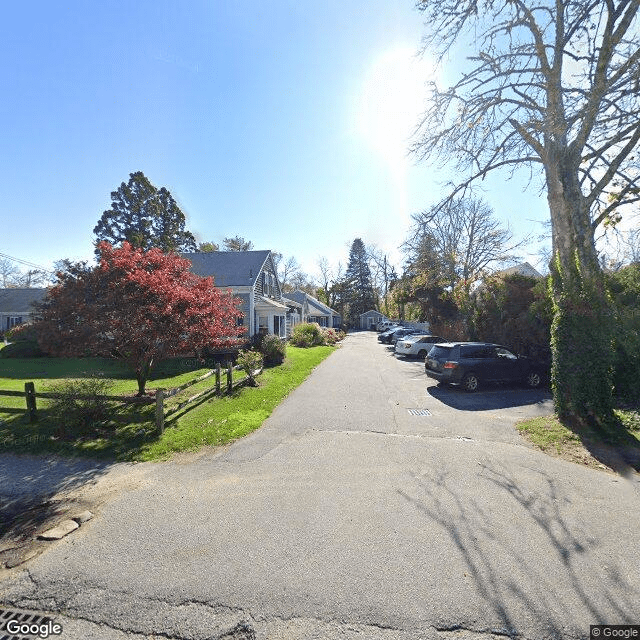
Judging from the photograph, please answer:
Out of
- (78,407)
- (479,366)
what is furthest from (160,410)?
(479,366)

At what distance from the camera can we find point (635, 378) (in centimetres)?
832

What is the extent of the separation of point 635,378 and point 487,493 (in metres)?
6.97

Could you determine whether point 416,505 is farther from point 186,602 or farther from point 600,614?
point 186,602

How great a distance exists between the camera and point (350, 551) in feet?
11.0

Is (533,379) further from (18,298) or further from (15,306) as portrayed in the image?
(18,298)

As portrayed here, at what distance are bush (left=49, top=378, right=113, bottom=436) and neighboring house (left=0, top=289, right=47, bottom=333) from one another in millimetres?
35558

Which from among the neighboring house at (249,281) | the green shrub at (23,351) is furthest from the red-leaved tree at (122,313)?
the green shrub at (23,351)

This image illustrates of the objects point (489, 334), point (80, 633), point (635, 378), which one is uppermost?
point (489, 334)

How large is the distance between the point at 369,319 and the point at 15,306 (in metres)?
55.8

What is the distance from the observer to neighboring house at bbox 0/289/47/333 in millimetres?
35094

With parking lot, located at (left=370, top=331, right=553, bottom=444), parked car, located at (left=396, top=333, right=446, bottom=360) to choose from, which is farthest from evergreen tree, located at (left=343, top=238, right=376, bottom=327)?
parking lot, located at (left=370, top=331, right=553, bottom=444)

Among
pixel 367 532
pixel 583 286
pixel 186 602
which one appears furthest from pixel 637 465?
pixel 186 602

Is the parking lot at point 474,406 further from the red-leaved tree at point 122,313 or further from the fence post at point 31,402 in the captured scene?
the fence post at point 31,402

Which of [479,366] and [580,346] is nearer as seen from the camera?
[580,346]
